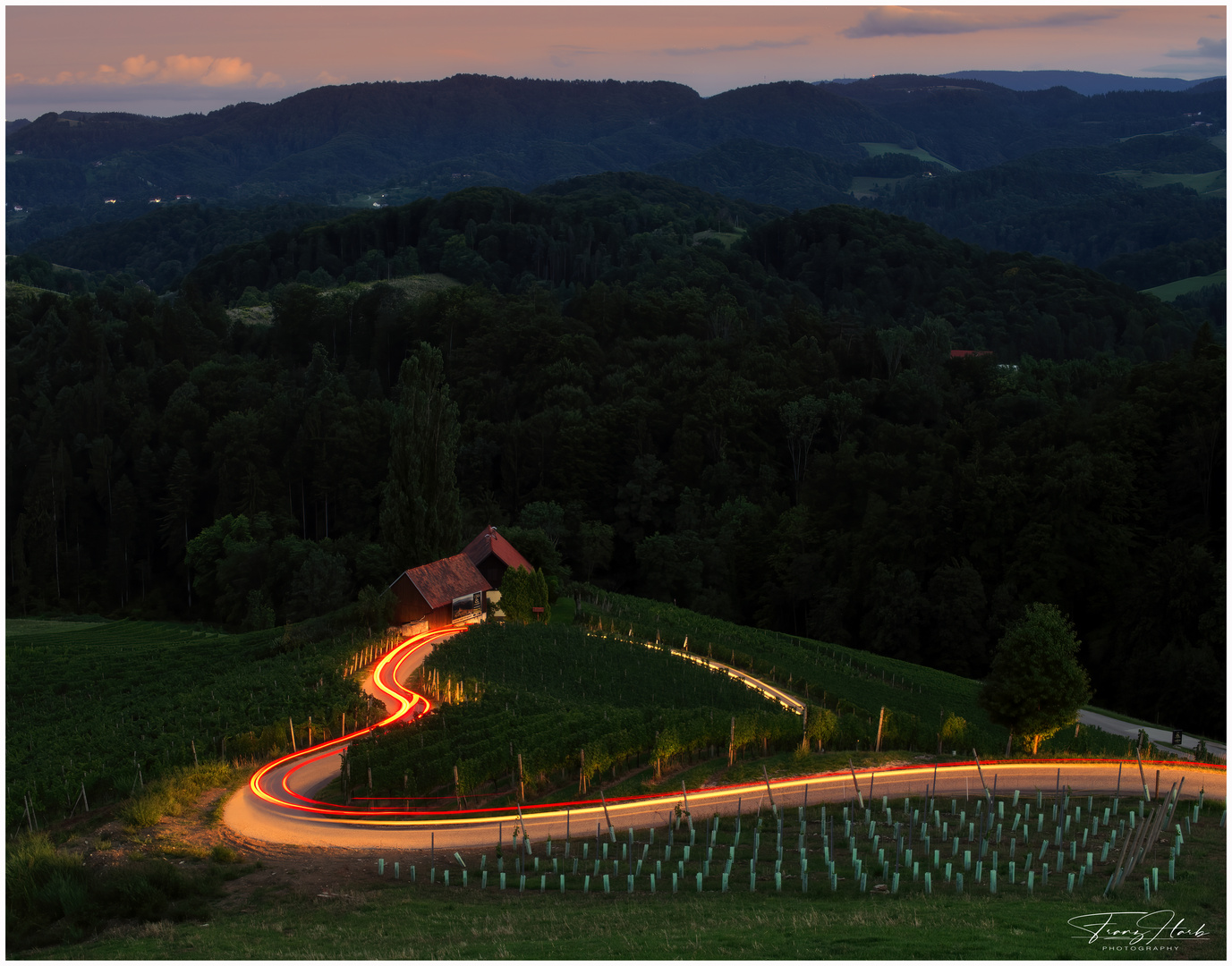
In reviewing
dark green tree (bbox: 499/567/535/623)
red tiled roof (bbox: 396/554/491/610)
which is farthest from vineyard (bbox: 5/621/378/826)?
dark green tree (bbox: 499/567/535/623)

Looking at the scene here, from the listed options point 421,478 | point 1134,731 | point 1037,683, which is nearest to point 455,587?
point 421,478

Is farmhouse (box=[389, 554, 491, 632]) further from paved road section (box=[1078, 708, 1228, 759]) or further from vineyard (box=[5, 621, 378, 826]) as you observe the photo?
paved road section (box=[1078, 708, 1228, 759])

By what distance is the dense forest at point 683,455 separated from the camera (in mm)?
67375

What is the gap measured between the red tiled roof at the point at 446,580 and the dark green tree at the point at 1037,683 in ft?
83.1

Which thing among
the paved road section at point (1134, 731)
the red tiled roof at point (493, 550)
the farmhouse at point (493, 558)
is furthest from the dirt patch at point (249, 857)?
the paved road section at point (1134, 731)

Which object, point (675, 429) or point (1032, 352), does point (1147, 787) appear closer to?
point (675, 429)

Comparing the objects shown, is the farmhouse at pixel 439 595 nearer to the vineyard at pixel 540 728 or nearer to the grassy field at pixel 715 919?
the vineyard at pixel 540 728

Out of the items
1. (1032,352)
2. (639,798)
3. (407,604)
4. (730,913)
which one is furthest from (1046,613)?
(1032,352)

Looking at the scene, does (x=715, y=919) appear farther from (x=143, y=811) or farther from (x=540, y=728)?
(x=143, y=811)

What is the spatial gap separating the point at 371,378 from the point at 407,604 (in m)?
71.1
